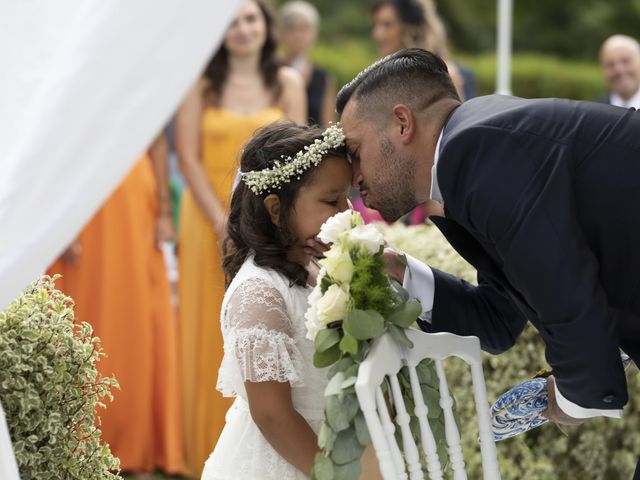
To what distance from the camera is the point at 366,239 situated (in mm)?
2541

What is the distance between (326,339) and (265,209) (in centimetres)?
56

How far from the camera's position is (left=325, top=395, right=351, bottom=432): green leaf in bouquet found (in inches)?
97.1

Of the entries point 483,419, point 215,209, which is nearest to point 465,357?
point 483,419

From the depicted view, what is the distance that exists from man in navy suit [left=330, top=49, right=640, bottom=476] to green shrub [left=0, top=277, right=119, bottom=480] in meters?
0.87

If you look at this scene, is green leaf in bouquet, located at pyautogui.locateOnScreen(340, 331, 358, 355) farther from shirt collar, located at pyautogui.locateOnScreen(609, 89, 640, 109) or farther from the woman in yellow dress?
shirt collar, located at pyautogui.locateOnScreen(609, 89, 640, 109)

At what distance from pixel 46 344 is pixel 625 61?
5.45 metres

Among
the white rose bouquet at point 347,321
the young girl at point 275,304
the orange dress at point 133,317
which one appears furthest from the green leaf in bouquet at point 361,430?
→ the orange dress at point 133,317

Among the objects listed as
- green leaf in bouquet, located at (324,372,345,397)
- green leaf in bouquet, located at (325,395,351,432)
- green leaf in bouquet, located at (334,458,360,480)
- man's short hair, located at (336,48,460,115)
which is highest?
man's short hair, located at (336,48,460,115)

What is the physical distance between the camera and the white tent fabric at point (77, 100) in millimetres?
2322

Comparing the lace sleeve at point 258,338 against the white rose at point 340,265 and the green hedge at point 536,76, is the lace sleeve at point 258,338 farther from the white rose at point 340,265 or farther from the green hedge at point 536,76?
the green hedge at point 536,76

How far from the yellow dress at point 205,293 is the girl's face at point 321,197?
8.70ft

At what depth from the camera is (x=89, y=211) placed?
237cm

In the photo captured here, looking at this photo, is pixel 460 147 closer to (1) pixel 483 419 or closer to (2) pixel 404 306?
(2) pixel 404 306

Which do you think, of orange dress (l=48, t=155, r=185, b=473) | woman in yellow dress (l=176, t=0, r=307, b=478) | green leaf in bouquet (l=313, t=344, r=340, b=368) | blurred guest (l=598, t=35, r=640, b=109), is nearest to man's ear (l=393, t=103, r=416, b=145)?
green leaf in bouquet (l=313, t=344, r=340, b=368)
